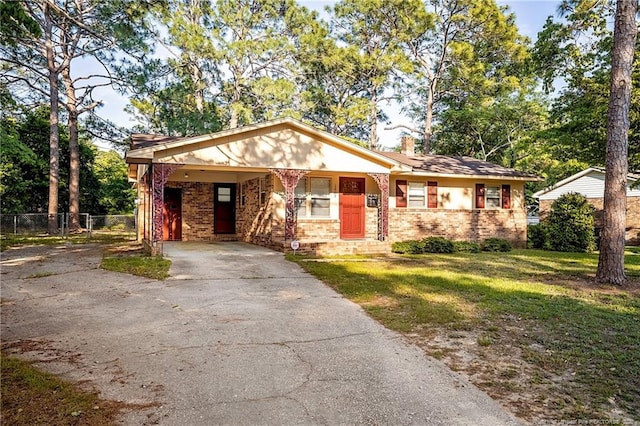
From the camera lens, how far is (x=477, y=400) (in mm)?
3547

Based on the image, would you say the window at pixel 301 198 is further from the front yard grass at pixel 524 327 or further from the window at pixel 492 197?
the window at pixel 492 197

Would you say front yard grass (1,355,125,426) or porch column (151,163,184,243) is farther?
porch column (151,163,184,243)

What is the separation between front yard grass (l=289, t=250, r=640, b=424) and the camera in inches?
144

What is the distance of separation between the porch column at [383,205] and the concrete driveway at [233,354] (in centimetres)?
700

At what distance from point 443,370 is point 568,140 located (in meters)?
12.8

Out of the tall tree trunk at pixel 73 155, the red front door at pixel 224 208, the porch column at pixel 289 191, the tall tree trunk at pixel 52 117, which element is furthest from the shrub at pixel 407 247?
the tall tree trunk at pixel 73 155

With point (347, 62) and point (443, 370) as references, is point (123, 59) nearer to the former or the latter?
point (347, 62)

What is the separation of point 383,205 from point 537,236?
8181 mm

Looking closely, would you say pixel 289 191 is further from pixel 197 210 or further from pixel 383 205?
pixel 197 210

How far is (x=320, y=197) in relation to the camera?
15078 mm

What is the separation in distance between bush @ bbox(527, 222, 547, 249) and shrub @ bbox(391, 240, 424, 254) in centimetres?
671

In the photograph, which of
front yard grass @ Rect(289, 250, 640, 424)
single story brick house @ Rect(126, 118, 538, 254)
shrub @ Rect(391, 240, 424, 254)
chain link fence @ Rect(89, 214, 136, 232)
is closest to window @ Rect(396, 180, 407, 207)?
single story brick house @ Rect(126, 118, 538, 254)

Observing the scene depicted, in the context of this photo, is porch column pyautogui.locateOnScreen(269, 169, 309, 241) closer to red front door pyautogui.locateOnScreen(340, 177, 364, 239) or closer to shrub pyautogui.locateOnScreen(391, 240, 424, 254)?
red front door pyautogui.locateOnScreen(340, 177, 364, 239)

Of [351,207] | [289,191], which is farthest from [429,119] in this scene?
[289,191]
